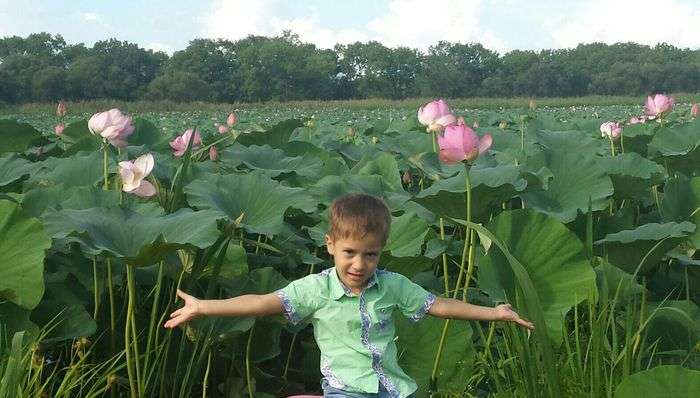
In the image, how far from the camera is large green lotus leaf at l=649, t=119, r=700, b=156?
372 centimetres

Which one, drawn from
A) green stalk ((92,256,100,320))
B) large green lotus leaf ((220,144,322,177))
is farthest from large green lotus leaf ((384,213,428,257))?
large green lotus leaf ((220,144,322,177))

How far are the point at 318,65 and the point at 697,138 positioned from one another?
51.2m

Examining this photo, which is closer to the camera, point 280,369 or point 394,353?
point 394,353

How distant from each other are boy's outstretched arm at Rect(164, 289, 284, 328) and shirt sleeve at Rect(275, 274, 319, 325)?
0.01m

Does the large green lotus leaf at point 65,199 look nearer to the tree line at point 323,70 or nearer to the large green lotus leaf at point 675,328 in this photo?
the large green lotus leaf at point 675,328

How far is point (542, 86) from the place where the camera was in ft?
195

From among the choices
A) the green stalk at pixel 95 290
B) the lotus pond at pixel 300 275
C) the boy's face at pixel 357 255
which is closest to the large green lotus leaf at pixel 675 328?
the lotus pond at pixel 300 275

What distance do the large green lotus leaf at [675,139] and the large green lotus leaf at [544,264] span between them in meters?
1.74

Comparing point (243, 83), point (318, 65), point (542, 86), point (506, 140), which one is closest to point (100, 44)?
point (243, 83)

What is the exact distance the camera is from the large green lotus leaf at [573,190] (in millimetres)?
2617

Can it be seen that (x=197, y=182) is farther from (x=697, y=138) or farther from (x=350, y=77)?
(x=350, y=77)

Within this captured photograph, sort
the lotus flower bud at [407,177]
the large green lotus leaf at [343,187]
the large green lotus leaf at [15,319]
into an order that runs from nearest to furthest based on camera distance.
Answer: the large green lotus leaf at [15,319] < the large green lotus leaf at [343,187] < the lotus flower bud at [407,177]

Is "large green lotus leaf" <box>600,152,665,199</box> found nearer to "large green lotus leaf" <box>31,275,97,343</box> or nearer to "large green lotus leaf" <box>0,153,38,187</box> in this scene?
"large green lotus leaf" <box>31,275,97,343</box>

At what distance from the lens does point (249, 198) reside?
2469mm
